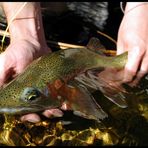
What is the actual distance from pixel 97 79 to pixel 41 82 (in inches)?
17.5

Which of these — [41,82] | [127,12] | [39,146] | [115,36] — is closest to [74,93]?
[41,82]

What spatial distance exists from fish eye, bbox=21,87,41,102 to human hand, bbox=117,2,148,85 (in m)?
0.68

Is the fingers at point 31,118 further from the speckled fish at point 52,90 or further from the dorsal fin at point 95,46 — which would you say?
the dorsal fin at point 95,46

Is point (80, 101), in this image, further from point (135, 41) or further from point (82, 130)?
point (135, 41)

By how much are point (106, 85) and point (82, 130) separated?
1.08ft

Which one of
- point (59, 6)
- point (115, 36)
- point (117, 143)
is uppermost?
point (59, 6)

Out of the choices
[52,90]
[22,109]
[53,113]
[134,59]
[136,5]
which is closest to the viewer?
[22,109]

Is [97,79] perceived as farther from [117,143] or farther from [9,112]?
[9,112]

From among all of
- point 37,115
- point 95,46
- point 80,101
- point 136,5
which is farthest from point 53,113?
point 136,5

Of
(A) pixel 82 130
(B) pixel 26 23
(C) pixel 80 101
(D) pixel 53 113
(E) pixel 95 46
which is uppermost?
(B) pixel 26 23

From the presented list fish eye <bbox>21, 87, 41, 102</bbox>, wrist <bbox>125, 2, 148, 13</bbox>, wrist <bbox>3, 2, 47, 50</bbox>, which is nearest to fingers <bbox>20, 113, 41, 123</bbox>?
fish eye <bbox>21, 87, 41, 102</bbox>

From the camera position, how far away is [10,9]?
3.33 meters

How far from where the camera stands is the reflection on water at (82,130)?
273 cm

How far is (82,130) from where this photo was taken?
110 inches
